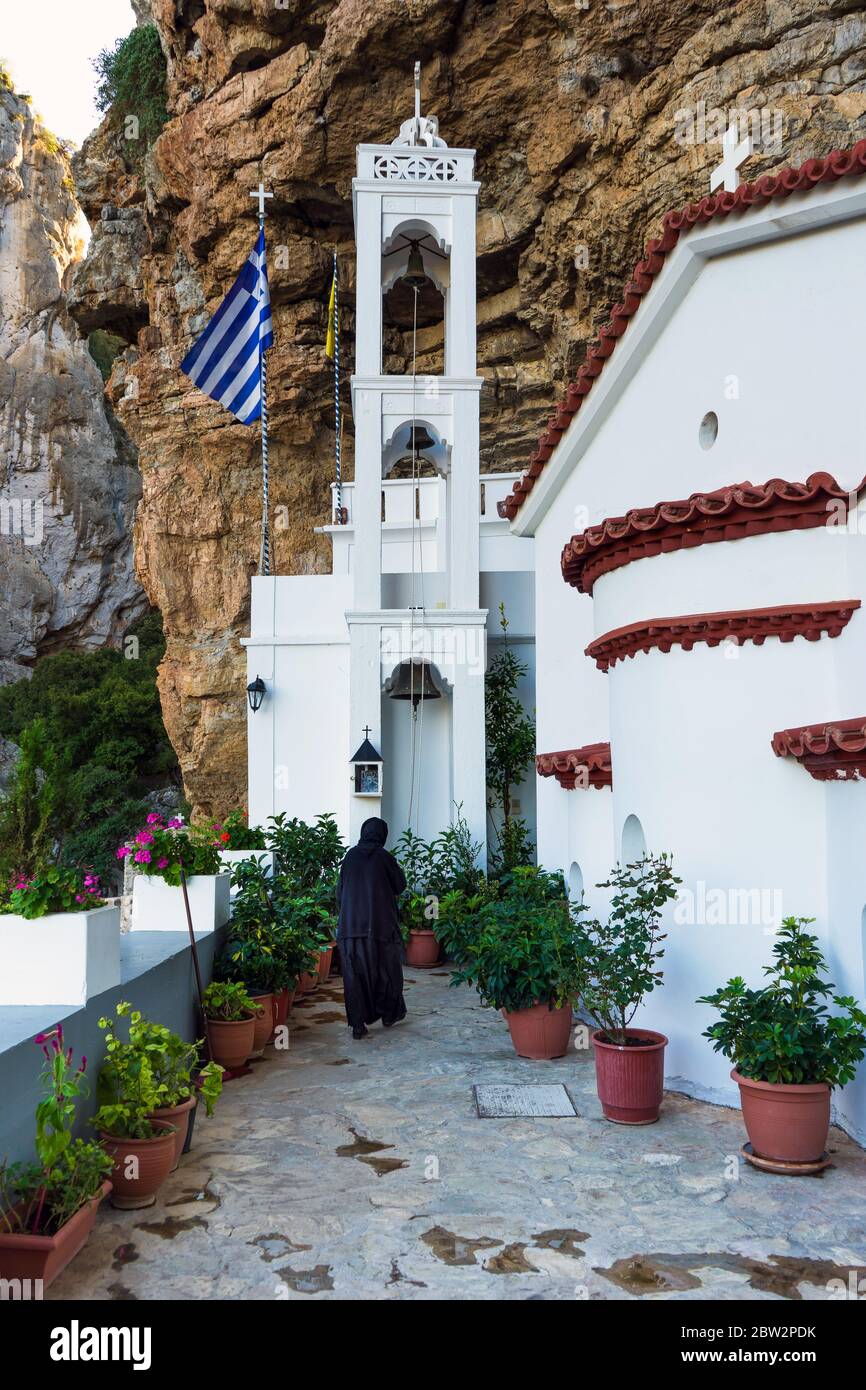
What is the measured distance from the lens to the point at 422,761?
14.3m

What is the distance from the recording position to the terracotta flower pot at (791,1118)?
569 centimetres

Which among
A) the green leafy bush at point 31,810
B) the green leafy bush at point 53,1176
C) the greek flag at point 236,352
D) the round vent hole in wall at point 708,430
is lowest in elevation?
the green leafy bush at point 53,1176

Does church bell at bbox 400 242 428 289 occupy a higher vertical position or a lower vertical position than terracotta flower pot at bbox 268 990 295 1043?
higher

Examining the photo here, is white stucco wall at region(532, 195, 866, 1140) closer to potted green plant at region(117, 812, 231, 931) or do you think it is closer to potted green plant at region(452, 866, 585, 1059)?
potted green plant at region(452, 866, 585, 1059)

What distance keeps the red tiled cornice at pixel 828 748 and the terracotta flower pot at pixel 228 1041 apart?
440cm

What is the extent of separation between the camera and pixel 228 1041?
793 cm

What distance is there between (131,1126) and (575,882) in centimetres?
581

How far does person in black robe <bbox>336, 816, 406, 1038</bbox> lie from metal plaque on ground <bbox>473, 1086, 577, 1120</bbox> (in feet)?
6.01

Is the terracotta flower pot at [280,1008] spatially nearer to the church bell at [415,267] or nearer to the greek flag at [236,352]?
the greek flag at [236,352]

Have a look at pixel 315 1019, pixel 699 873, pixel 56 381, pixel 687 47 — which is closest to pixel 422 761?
pixel 315 1019

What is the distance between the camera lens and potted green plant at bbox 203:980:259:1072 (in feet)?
26.0

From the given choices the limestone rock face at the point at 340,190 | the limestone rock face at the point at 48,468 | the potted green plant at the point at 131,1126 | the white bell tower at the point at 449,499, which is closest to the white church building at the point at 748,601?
the potted green plant at the point at 131,1126

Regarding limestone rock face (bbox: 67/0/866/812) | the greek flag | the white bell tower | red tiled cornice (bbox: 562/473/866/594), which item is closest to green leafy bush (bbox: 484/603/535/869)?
the white bell tower

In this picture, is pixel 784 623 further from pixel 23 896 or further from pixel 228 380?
pixel 228 380
